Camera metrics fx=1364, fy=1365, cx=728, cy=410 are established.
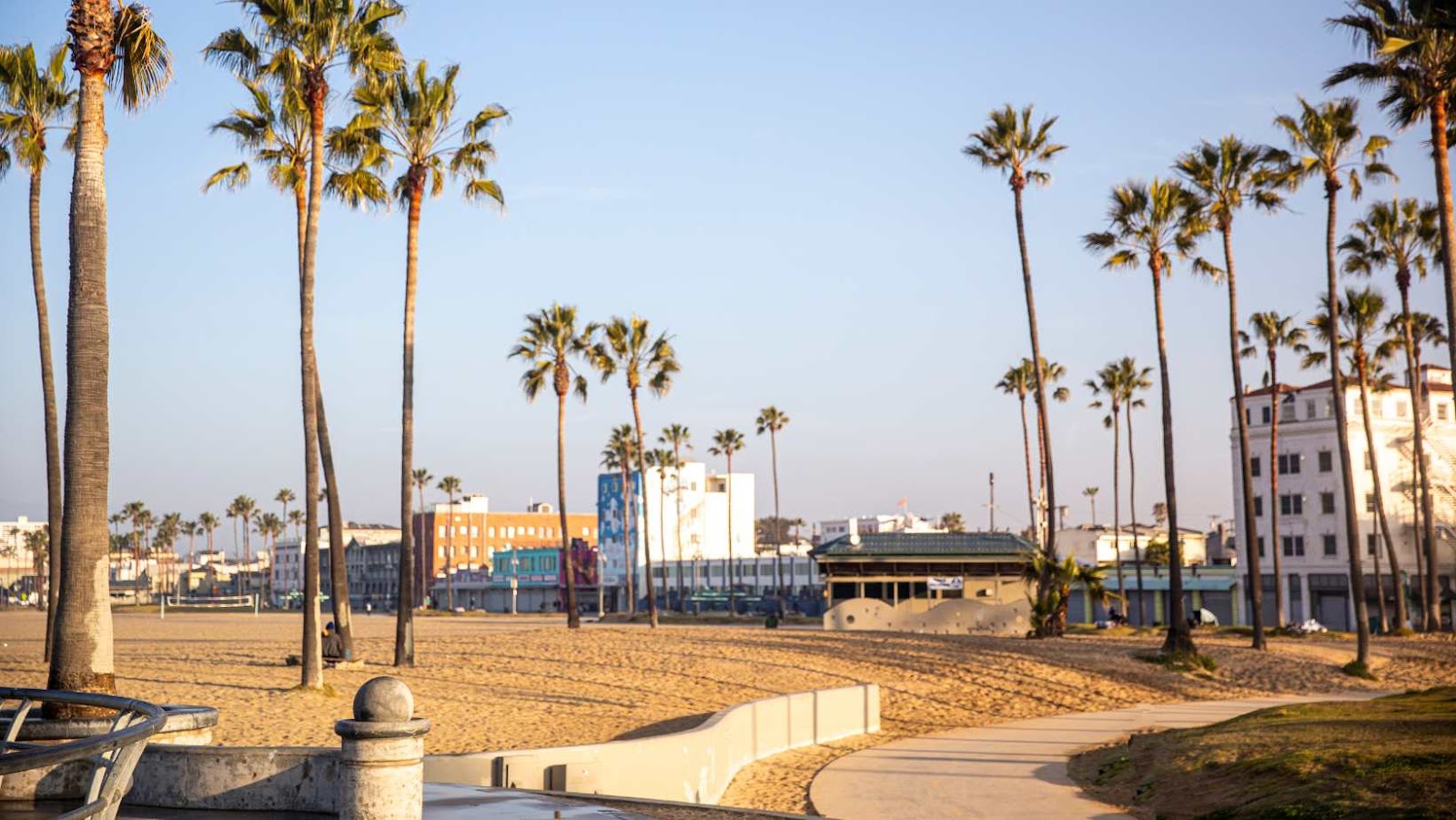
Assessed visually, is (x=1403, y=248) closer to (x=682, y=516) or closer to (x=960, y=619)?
(x=960, y=619)

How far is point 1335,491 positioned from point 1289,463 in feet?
12.6

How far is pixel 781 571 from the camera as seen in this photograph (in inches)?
5118

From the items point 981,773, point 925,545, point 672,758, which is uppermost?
point 925,545

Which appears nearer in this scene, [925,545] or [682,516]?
[925,545]

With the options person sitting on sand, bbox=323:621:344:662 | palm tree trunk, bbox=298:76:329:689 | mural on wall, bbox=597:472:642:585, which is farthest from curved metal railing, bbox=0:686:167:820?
mural on wall, bbox=597:472:642:585

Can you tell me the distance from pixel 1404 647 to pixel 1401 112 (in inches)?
881

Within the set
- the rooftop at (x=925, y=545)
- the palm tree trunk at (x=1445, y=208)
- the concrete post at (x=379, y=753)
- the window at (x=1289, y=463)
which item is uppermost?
the palm tree trunk at (x=1445, y=208)

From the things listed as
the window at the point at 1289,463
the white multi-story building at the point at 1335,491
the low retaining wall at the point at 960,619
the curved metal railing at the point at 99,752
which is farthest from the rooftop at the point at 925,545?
the curved metal railing at the point at 99,752

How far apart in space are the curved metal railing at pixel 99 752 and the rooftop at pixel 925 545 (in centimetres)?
5649

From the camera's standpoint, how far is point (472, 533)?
182000mm

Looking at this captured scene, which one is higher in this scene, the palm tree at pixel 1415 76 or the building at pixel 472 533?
the palm tree at pixel 1415 76

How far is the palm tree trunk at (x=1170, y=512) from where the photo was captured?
40000 mm

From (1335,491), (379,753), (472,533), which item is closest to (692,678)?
(379,753)

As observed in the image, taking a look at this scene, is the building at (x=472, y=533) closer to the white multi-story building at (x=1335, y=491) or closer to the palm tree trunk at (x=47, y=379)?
the white multi-story building at (x=1335, y=491)
